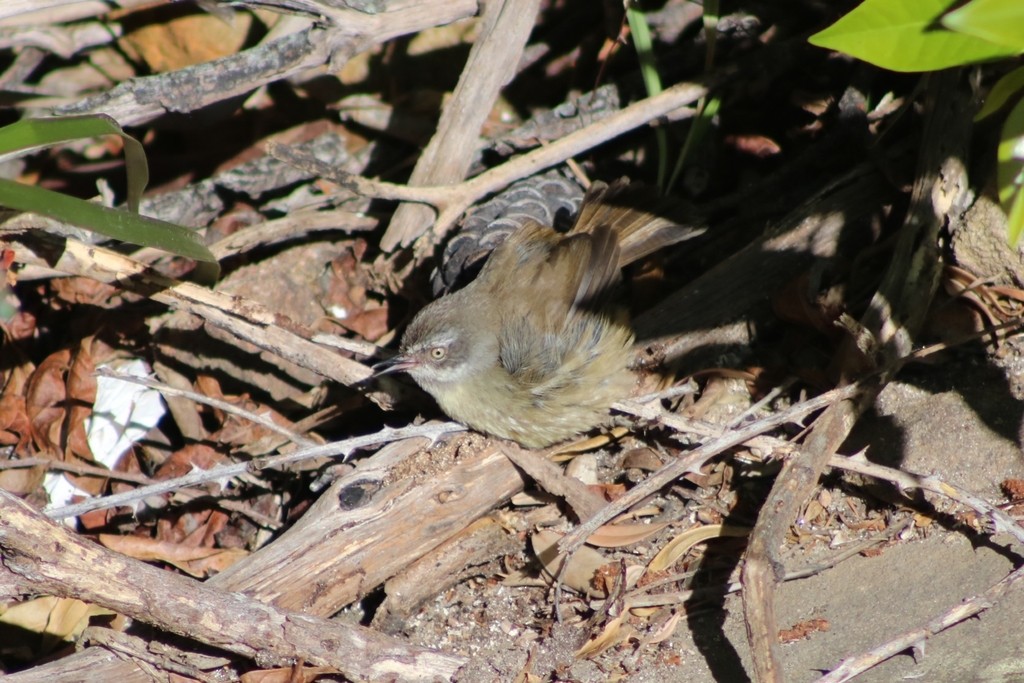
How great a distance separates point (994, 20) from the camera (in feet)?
6.07

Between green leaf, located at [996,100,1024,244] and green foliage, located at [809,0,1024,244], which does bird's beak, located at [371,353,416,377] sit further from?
green leaf, located at [996,100,1024,244]

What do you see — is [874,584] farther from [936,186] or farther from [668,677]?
[936,186]

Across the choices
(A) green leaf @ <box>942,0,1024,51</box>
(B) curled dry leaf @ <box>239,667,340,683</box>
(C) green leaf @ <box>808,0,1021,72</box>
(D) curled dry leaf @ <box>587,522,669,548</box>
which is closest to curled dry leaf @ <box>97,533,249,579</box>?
(B) curled dry leaf @ <box>239,667,340,683</box>

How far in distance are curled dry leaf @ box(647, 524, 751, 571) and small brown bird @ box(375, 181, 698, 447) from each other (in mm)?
640

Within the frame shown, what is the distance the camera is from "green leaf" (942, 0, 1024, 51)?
1850mm

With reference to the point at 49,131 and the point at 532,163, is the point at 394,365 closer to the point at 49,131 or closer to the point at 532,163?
the point at 532,163

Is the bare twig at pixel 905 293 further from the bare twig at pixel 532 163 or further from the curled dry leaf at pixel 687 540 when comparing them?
the bare twig at pixel 532 163

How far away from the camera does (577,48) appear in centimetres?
502

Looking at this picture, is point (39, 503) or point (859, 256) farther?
point (39, 503)

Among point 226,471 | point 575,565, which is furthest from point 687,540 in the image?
point 226,471

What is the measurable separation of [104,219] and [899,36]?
110 inches

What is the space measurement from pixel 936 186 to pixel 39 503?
4194mm

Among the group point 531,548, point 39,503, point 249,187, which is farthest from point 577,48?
point 39,503

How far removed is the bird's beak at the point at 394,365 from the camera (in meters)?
3.97
